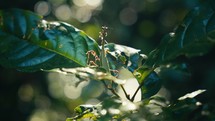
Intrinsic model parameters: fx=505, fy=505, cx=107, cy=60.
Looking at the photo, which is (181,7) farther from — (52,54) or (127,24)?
(52,54)

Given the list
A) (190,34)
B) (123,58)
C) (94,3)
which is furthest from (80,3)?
(190,34)

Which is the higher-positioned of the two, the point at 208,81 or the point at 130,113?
the point at 208,81

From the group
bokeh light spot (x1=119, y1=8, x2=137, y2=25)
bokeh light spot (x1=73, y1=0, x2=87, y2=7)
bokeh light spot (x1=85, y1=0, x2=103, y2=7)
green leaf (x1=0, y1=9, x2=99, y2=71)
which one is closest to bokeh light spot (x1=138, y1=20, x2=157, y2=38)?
bokeh light spot (x1=119, y1=8, x2=137, y2=25)

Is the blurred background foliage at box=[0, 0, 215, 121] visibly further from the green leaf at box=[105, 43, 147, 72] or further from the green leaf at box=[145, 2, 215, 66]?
the green leaf at box=[145, 2, 215, 66]

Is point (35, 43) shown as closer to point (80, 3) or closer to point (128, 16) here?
point (128, 16)

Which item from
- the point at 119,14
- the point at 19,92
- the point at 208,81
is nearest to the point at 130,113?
the point at 208,81

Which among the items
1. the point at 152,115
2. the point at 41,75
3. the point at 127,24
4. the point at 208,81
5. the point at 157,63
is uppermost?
the point at 127,24

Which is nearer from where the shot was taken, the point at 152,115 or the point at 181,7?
the point at 152,115
